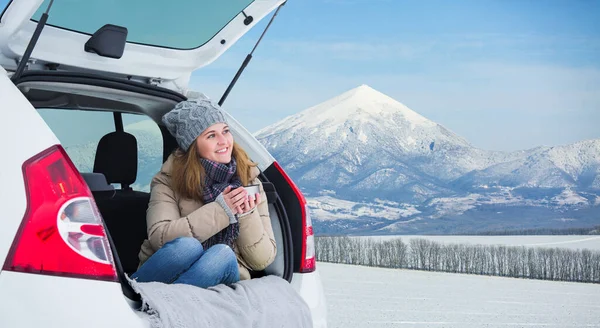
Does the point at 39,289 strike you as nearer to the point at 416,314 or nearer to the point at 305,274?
the point at 305,274

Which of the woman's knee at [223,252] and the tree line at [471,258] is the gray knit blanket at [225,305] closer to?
the woman's knee at [223,252]

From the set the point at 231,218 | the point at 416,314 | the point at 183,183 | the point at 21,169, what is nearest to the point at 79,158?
the point at 183,183

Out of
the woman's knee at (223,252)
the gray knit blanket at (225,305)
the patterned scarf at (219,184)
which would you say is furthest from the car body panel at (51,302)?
the patterned scarf at (219,184)

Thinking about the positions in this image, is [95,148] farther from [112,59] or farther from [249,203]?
[249,203]

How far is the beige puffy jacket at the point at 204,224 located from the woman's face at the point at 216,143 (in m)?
0.14

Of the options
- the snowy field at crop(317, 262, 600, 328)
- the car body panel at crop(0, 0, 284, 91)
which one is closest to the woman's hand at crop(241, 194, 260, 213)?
the car body panel at crop(0, 0, 284, 91)

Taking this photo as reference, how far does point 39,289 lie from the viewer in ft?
6.41

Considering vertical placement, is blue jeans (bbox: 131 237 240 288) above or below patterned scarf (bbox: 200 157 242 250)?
below

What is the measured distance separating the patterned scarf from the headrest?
2.25 ft

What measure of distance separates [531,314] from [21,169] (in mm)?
15111

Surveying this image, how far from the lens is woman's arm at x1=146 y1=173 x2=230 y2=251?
3004 mm

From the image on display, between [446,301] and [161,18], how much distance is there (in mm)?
16948

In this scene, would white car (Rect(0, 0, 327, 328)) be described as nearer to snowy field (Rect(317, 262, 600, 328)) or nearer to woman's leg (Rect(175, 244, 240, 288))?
woman's leg (Rect(175, 244, 240, 288))

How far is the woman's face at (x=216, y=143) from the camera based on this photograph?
10.7 feet
